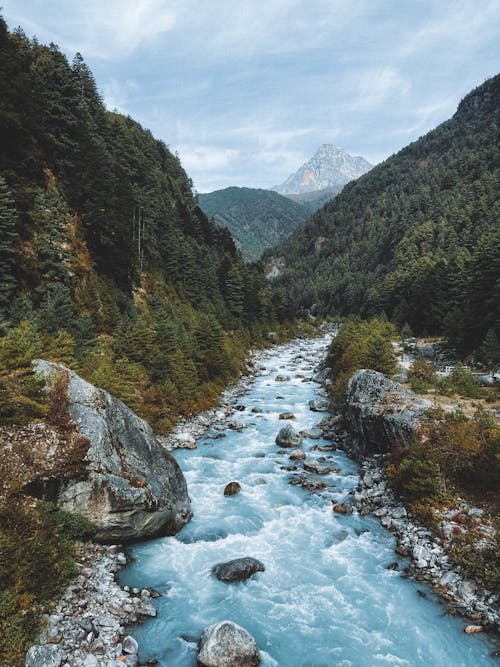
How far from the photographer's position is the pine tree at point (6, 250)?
22225 millimetres

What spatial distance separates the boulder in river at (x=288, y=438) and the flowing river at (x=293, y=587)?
13.0ft

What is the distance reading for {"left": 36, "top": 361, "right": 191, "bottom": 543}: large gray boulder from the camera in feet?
41.9

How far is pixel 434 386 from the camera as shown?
26797 millimetres

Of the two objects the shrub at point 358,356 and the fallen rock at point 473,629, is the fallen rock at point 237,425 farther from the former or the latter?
the fallen rock at point 473,629

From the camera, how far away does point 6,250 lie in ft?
74.8

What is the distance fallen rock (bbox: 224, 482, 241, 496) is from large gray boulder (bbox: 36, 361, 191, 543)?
9.27 ft

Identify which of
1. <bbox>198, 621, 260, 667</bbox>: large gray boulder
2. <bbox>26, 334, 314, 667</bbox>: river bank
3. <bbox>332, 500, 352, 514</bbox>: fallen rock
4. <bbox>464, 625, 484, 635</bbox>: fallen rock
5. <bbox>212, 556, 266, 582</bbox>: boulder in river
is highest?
<bbox>26, 334, 314, 667</bbox>: river bank

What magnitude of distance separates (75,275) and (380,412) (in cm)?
2512

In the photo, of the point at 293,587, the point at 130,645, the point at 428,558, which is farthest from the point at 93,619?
the point at 428,558

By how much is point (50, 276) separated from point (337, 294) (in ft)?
428

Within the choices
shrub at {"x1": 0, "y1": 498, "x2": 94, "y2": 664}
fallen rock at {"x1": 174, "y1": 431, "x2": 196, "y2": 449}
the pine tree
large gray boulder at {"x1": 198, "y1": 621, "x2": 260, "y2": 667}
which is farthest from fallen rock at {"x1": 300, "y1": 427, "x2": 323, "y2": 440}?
the pine tree

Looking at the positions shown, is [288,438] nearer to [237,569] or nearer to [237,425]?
[237,425]

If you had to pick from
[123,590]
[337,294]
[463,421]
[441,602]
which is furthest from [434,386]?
[337,294]

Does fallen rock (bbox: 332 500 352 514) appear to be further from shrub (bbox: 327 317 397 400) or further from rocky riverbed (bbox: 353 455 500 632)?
shrub (bbox: 327 317 397 400)
